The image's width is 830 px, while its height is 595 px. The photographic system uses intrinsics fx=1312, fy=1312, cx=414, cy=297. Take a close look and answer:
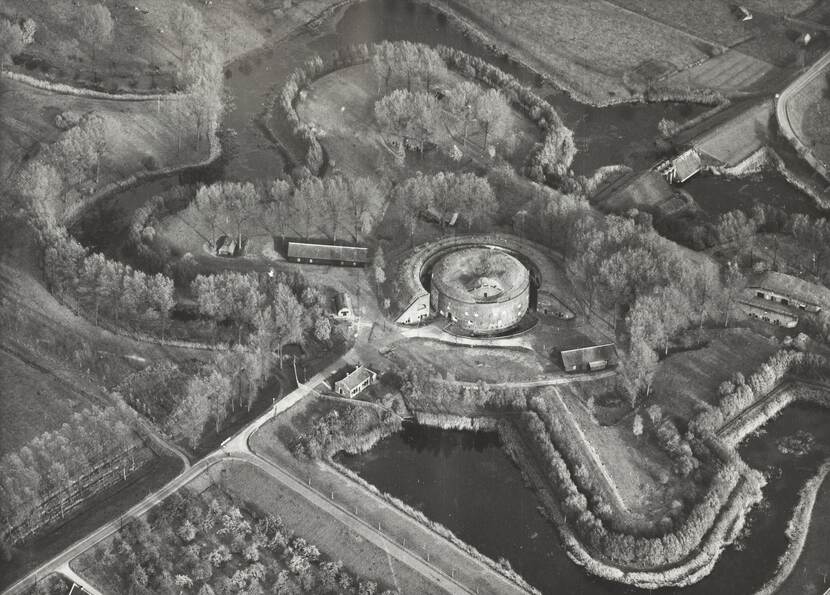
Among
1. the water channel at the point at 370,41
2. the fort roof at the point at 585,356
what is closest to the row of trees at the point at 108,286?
the water channel at the point at 370,41

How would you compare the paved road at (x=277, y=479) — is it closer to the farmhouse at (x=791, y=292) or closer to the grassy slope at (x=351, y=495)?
the grassy slope at (x=351, y=495)

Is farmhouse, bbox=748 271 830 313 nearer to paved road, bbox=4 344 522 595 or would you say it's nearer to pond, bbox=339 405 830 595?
pond, bbox=339 405 830 595

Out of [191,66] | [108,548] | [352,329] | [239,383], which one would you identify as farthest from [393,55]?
[108,548]

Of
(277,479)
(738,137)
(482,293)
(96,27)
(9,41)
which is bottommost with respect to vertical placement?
(277,479)

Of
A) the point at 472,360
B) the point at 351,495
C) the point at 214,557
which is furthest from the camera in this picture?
the point at 472,360

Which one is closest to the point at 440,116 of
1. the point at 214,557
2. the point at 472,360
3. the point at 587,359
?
the point at 472,360

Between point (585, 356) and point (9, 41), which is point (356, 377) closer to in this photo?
point (585, 356)
